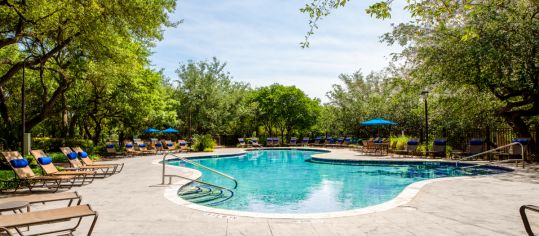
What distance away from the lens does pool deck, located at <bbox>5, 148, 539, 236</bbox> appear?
4465mm

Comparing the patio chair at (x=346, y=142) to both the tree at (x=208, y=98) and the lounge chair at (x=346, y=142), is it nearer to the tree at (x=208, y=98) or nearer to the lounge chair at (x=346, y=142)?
the lounge chair at (x=346, y=142)

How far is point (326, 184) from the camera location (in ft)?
35.6

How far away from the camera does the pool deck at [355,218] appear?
14.6 ft

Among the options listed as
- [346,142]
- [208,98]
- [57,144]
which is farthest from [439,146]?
[208,98]

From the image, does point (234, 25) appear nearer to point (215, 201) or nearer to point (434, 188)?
point (215, 201)

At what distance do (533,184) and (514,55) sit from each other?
7.23 metres

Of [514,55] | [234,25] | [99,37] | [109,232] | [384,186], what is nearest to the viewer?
[109,232]

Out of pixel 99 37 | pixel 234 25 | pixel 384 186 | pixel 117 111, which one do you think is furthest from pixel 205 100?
pixel 384 186

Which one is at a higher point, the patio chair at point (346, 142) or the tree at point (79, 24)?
the tree at point (79, 24)

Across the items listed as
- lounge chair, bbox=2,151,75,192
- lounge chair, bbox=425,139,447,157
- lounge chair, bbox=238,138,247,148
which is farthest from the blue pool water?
lounge chair, bbox=238,138,247,148

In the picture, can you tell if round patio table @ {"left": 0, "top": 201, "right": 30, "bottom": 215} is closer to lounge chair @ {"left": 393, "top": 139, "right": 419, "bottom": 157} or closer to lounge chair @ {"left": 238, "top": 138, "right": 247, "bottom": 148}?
lounge chair @ {"left": 393, "top": 139, "right": 419, "bottom": 157}

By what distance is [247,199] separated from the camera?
860 cm

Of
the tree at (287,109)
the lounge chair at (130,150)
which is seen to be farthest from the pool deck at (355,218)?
the tree at (287,109)

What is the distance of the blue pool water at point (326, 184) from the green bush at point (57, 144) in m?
8.39
